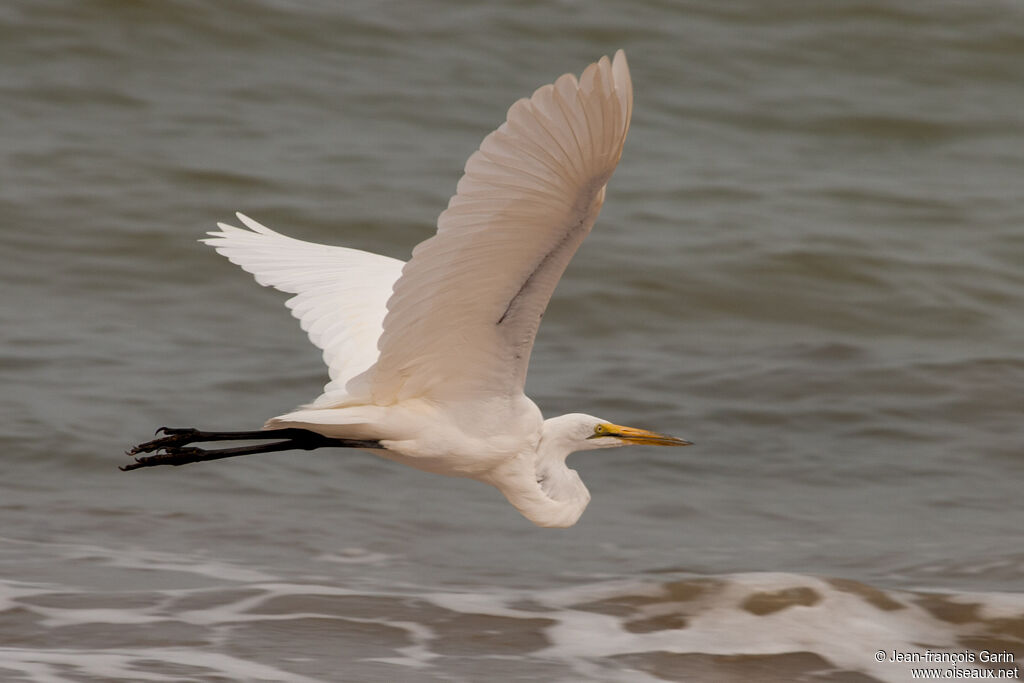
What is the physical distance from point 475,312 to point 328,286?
1.30 m

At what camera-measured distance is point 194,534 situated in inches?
237

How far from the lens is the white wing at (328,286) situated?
4.70 metres

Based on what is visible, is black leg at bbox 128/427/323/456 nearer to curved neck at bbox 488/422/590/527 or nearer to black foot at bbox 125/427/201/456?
black foot at bbox 125/427/201/456

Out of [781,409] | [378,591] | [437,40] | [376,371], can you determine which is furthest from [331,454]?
[437,40]

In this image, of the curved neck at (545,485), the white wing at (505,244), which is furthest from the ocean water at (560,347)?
the white wing at (505,244)

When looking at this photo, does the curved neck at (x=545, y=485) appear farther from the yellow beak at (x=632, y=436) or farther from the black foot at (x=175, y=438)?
the black foot at (x=175, y=438)

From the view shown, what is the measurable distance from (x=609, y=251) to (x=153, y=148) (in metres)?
3.48

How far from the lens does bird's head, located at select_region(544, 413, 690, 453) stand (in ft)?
14.9

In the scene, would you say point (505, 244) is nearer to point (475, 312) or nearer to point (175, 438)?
point (475, 312)

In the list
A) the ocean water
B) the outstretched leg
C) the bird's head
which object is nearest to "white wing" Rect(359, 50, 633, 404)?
the outstretched leg

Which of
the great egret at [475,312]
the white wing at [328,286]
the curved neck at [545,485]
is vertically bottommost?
the curved neck at [545,485]

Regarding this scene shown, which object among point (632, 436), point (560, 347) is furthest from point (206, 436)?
point (560, 347)

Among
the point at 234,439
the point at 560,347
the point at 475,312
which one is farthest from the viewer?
the point at 560,347

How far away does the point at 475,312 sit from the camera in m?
3.76
